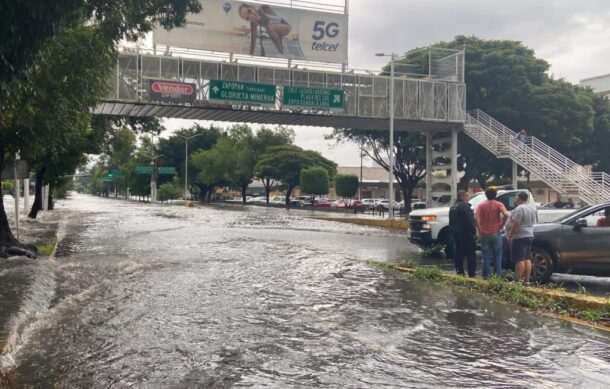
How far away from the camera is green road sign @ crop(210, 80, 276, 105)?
26.8 metres

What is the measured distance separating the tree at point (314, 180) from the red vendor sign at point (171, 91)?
33.5m

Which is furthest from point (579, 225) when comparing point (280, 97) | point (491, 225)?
point (280, 97)

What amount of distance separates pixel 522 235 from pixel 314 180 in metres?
50.4

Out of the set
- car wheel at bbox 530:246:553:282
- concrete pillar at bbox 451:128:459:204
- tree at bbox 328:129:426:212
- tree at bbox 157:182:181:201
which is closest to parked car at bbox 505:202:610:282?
car wheel at bbox 530:246:553:282

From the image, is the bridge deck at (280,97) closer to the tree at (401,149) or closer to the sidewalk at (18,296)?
the tree at (401,149)

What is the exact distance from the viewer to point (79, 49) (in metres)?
11.9

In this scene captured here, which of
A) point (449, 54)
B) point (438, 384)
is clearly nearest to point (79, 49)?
point (438, 384)

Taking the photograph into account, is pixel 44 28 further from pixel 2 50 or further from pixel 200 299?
pixel 200 299

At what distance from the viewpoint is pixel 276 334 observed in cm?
665

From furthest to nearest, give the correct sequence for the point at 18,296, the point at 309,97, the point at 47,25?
1. the point at 309,97
2. the point at 18,296
3. the point at 47,25

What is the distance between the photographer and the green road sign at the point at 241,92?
26.8 meters

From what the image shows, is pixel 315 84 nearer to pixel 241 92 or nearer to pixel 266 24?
pixel 266 24

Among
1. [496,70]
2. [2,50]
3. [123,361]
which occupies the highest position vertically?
[496,70]

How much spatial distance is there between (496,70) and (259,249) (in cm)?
2637
